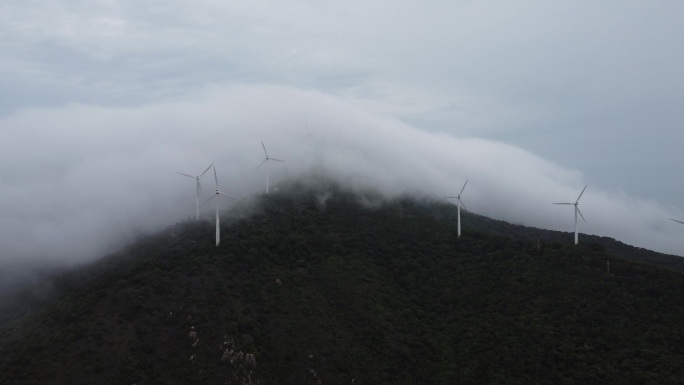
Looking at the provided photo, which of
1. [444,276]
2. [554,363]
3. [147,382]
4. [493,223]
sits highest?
[493,223]

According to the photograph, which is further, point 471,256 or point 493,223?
point 493,223

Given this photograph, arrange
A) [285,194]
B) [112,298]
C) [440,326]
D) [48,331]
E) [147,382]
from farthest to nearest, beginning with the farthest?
[285,194] → [440,326] → [112,298] → [48,331] → [147,382]

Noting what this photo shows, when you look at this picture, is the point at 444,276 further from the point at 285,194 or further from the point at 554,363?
the point at 285,194

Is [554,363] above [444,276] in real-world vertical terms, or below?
below

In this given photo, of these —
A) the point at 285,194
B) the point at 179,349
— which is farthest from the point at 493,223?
the point at 179,349

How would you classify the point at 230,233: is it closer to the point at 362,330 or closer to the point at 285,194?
the point at 285,194

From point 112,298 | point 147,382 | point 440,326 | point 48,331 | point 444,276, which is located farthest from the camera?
point 444,276
